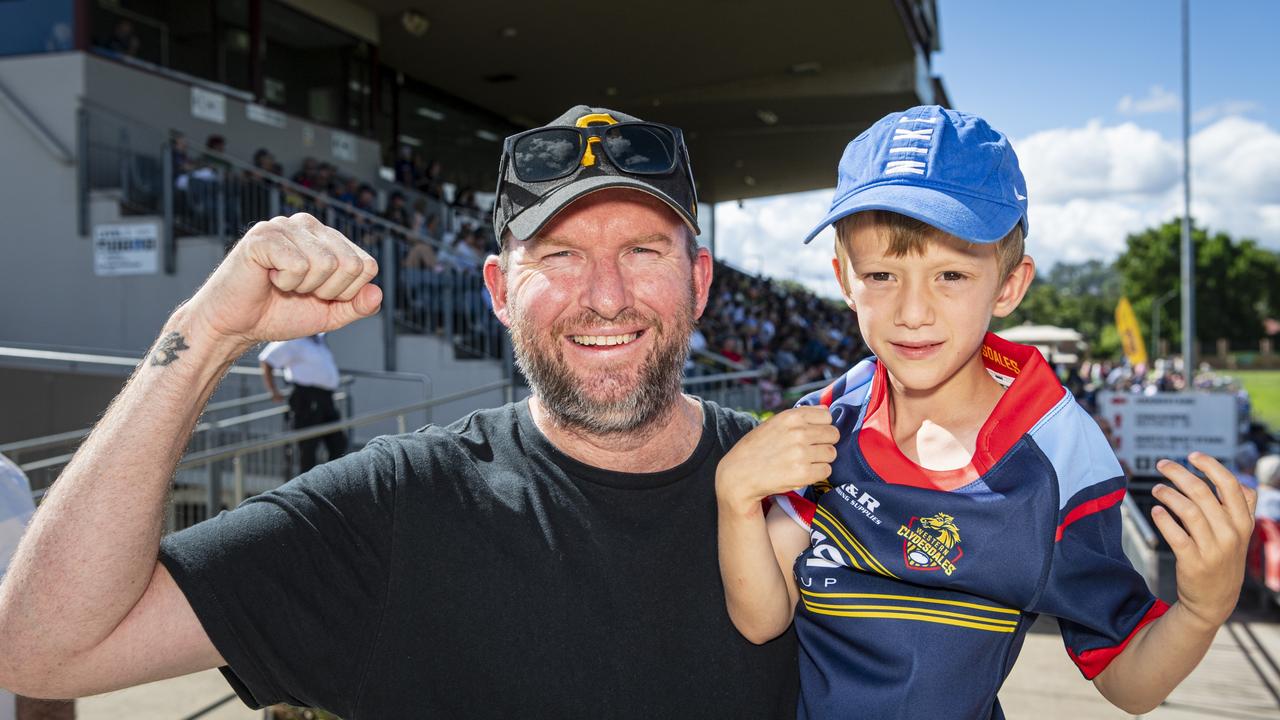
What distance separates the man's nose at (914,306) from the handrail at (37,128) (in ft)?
42.2

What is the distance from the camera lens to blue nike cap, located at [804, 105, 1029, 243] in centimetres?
173

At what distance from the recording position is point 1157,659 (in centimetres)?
156

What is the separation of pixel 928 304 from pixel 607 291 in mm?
648

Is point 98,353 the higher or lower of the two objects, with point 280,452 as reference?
higher

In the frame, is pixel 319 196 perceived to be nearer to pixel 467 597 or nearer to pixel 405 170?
pixel 405 170

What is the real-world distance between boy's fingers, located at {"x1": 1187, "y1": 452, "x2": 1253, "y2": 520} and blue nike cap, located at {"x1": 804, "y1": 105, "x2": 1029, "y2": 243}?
53 centimetres

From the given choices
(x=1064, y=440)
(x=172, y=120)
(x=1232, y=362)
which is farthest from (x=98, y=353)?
(x=1232, y=362)

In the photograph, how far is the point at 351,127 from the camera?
53.4 feet

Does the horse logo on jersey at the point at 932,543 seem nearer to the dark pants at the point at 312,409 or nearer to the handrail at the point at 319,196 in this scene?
the dark pants at the point at 312,409

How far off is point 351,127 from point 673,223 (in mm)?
15696

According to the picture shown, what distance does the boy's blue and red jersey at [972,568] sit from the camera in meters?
1.63

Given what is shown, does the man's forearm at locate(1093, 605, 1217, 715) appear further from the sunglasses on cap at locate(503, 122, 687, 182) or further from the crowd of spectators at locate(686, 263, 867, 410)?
the crowd of spectators at locate(686, 263, 867, 410)

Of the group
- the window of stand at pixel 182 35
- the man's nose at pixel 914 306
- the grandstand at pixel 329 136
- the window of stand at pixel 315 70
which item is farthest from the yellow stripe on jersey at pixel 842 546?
the window of stand at pixel 315 70

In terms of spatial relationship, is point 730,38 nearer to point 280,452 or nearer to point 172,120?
point 172,120
